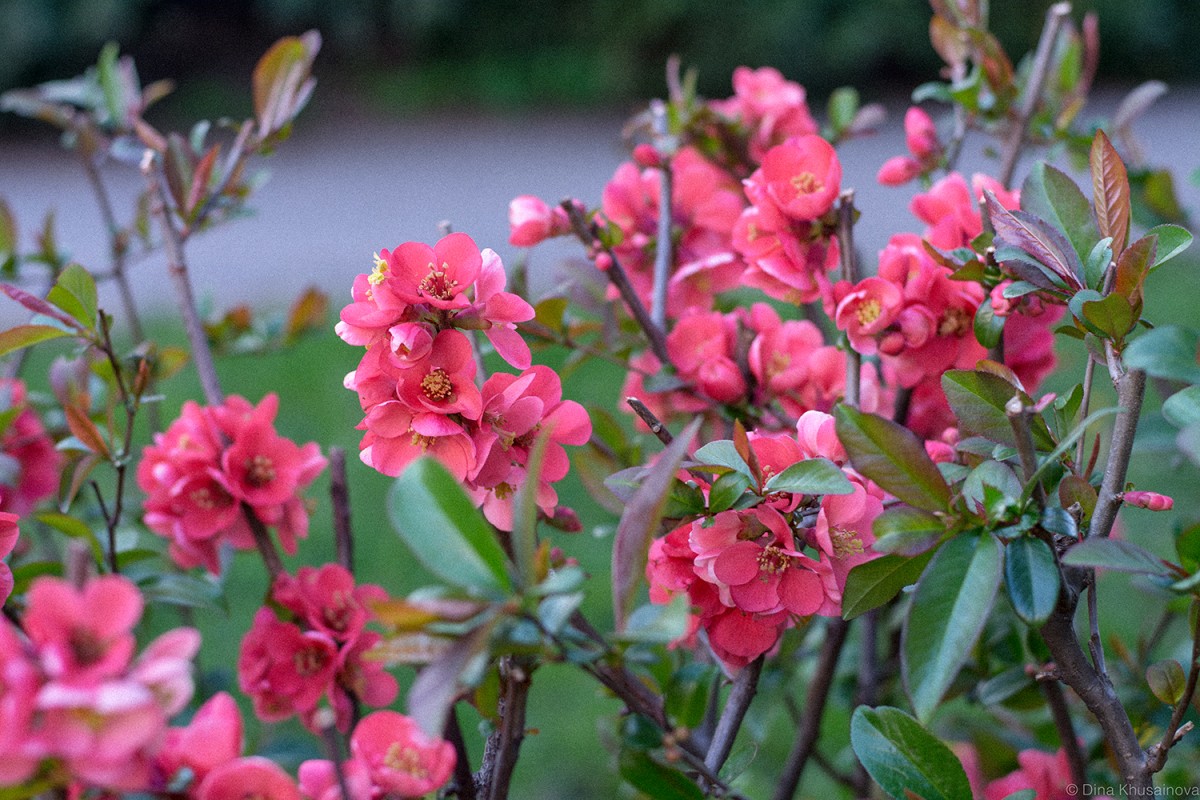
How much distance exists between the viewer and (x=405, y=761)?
52 cm

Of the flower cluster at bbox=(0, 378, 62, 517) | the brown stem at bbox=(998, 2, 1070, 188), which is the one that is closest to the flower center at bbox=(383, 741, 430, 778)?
the flower cluster at bbox=(0, 378, 62, 517)

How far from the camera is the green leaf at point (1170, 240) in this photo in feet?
1.95

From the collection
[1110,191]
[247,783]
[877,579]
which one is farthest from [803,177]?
[247,783]

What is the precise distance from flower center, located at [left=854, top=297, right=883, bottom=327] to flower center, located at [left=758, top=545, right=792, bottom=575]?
0.20 m

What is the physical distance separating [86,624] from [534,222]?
502 mm

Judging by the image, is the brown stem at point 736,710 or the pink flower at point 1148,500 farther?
the brown stem at point 736,710

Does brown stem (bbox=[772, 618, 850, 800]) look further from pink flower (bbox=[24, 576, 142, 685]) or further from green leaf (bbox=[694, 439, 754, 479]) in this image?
pink flower (bbox=[24, 576, 142, 685])

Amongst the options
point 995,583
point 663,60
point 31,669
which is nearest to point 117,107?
point 31,669

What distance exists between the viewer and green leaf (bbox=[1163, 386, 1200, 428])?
0.49m

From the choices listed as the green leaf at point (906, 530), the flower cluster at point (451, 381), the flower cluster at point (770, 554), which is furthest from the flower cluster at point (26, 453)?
the green leaf at point (906, 530)

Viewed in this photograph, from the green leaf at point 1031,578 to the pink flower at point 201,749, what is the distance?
14.0 inches

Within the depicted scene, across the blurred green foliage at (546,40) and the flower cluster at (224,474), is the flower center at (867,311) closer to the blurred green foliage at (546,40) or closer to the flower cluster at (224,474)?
the flower cluster at (224,474)

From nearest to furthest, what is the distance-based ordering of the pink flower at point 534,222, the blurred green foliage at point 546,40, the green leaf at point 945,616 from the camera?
the green leaf at point 945,616
the pink flower at point 534,222
the blurred green foliage at point 546,40

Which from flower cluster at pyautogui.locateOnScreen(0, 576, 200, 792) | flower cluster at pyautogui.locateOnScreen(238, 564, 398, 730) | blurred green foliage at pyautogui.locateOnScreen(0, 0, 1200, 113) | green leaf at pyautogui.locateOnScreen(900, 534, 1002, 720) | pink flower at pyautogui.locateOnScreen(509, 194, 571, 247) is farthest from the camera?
blurred green foliage at pyautogui.locateOnScreen(0, 0, 1200, 113)
